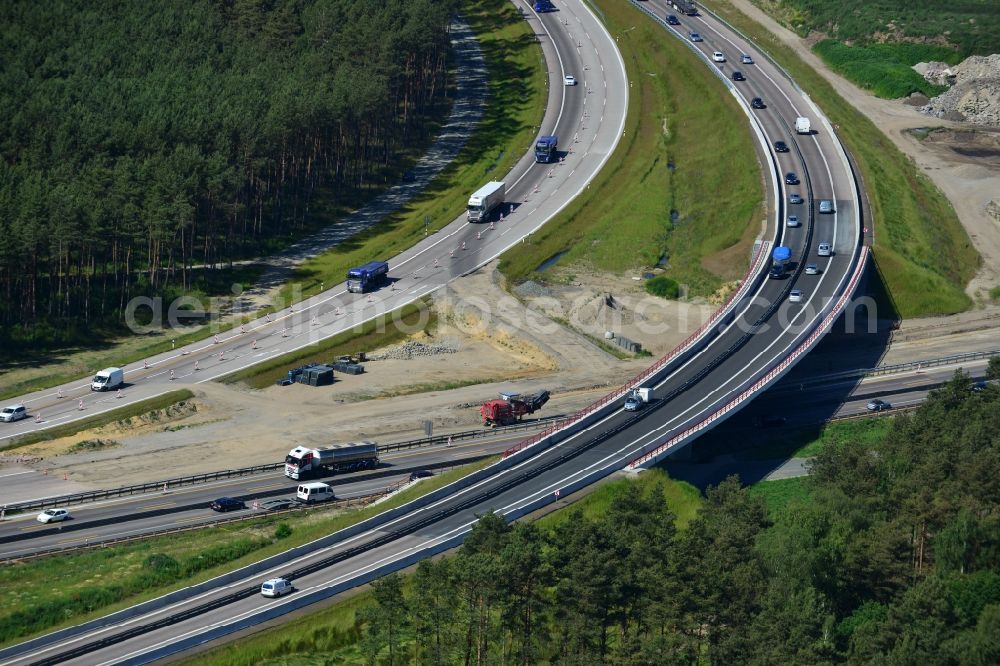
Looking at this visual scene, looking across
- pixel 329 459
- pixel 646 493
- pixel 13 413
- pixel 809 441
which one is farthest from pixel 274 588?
pixel 809 441

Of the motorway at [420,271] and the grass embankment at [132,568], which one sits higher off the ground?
the motorway at [420,271]

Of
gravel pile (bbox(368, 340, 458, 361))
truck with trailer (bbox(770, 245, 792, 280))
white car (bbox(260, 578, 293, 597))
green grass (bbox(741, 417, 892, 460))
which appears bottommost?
white car (bbox(260, 578, 293, 597))

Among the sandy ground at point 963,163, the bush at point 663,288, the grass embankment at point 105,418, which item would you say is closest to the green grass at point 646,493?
the grass embankment at point 105,418

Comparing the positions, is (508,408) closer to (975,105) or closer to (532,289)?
(532,289)

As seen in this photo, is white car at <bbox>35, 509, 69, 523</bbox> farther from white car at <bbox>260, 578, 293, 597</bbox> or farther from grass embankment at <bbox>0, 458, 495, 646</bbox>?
white car at <bbox>260, 578, 293, 597</bbox>

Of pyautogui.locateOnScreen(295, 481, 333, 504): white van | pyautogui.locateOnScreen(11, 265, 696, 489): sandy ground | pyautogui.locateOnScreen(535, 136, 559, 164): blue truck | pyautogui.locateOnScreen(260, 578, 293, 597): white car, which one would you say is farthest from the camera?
pyautogui.locateOnScreen(535, 136, 559, 164): blue truck

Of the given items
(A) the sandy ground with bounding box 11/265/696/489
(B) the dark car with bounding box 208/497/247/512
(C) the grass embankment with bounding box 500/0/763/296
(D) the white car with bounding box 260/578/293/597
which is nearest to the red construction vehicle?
(A) the sandy ground with bounding box 11/265/696/489

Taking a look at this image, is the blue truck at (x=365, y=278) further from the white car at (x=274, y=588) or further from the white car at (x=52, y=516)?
the white car at (x=274, y=588)
